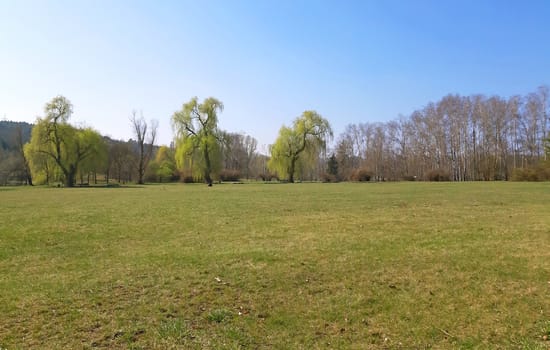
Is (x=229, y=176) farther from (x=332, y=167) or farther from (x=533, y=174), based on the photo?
(x=533, y=174)

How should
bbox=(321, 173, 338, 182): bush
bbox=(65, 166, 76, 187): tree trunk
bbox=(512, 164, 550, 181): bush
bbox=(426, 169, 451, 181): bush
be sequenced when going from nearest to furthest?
bbox=(512, 164, 550, 181): bush → bbox=(65, 166, 76, 187): tree trunk → bbox=(426, 169, 451, 181): bush → bbox=(321, 173, 338, 182): bush

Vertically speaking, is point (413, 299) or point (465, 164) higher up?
point (465, 164)

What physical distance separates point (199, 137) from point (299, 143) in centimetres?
1827

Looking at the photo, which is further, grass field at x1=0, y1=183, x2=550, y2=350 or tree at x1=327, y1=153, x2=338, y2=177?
tree at x1=327, y1=153, x2=338, y2=177

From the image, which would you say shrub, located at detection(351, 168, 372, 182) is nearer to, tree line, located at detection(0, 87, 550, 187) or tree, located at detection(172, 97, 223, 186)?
tree line, located at detection(0, 87, 550, 187)

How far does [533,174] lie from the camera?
47219 mm

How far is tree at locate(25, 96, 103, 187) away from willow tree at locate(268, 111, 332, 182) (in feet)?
99.6

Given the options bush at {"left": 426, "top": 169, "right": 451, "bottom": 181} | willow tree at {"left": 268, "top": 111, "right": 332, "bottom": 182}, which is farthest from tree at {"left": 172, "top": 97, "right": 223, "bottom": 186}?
bush at {"left": 426, "top": 169, "right": 451, "bottom": 181}

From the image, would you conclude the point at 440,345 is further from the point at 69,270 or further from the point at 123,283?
the point at 69,270

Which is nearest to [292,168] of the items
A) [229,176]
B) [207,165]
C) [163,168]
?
[207,165]

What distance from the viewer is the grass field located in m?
4.27

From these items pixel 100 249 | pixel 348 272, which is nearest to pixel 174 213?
pixel 100 249

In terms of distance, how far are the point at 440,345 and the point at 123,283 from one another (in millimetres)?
4972

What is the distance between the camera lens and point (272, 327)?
454 centimetres
